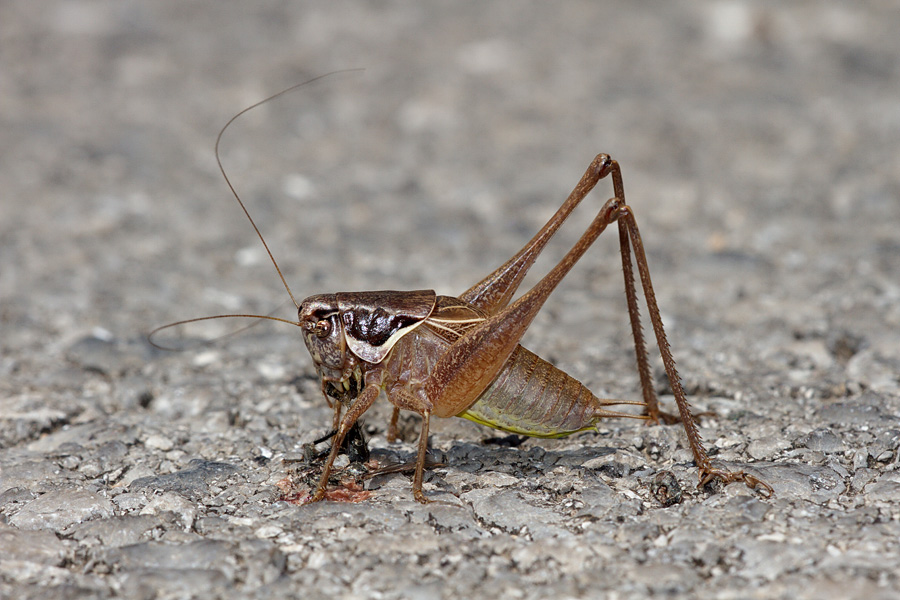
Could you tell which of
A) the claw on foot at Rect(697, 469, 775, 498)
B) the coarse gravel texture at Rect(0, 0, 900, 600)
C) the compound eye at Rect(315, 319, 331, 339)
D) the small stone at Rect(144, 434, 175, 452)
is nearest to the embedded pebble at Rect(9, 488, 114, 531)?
the coarse gravel texture at Rect(0, 0, 900, 600)

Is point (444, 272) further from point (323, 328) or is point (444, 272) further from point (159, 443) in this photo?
point (159, 443)

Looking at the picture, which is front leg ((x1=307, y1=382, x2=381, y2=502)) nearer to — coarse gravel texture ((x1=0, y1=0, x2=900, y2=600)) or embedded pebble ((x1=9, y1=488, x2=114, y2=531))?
coarse gravel texture ((x1=0, y1=0, x2=900, y2=600))

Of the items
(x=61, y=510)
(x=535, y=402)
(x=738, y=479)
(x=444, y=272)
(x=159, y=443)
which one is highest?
(x=444, y=272)

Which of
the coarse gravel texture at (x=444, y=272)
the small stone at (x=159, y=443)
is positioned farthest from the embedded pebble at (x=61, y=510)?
the small stone at (x=159, y=443)

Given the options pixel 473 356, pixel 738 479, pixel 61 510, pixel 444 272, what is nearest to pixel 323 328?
pixel 473 356

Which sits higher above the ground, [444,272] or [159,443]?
[444,272]

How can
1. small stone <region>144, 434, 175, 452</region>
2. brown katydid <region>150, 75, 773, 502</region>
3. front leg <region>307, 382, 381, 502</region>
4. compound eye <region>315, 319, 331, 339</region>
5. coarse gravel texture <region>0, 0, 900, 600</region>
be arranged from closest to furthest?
coarse gravel texture <region>0, 0, 900, 600</region>, front leg <region>307, 382, 381, 502</region>, brown katydid <region>150, 75, 773, 502</region>, compound eye <region>315, 319, 331, 339</region>, small stone <region>144, 434, 175, 452</region>
